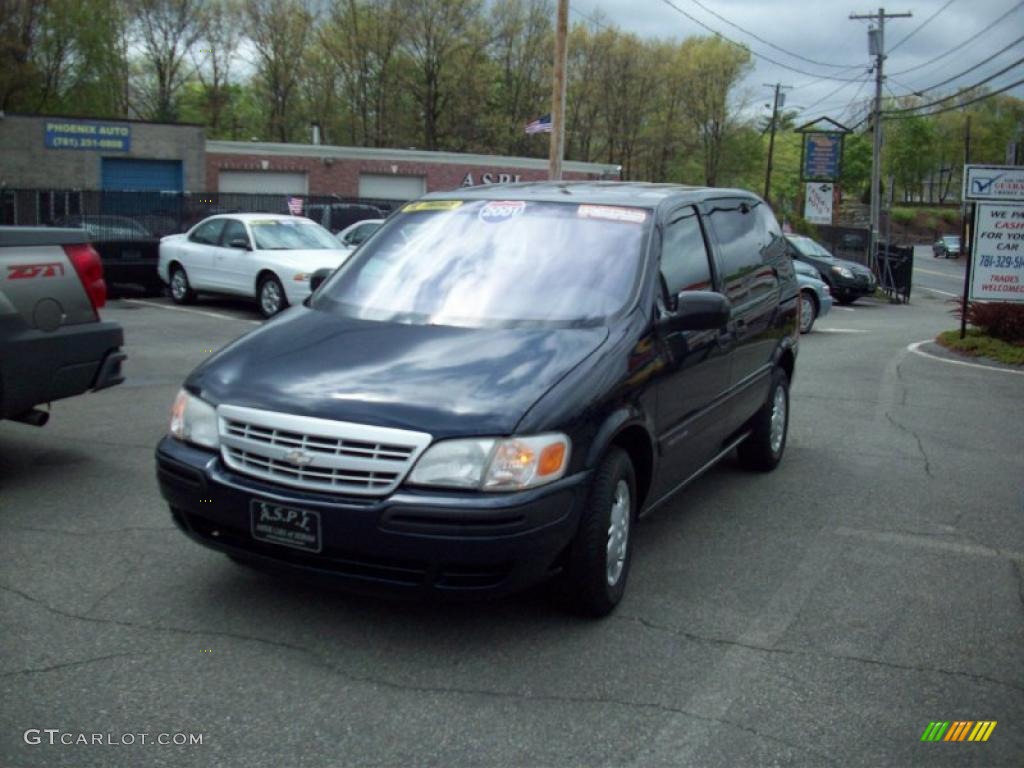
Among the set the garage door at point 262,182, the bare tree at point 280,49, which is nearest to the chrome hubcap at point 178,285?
the garage door at point 262,182

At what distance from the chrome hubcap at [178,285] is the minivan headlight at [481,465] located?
15.2 metres

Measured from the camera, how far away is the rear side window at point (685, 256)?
545 cm

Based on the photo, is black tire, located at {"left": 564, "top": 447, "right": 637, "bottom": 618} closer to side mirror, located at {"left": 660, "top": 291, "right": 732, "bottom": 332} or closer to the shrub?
side mirror, located at {"left": 660, "top": 291, "right": 732, "bottom": 332}

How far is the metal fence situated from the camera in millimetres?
21031

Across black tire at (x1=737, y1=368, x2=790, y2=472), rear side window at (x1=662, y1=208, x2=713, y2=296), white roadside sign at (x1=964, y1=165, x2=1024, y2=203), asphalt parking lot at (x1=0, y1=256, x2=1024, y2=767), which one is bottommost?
asphalt parking lot at (x1=0, y1=256, x2=1024, y2=767)


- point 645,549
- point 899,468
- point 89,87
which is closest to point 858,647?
point 645,549

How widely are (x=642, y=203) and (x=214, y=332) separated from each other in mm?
10180

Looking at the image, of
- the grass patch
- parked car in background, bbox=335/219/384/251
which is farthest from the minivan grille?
parked car in background, bbox=335/219/384/251

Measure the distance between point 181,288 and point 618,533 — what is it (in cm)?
1501

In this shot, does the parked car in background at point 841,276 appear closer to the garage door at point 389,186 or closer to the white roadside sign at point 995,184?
the white roadside sign at point 995,184

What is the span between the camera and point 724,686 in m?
4.03

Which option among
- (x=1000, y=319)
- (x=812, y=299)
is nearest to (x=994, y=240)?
(x=1000, y=319)

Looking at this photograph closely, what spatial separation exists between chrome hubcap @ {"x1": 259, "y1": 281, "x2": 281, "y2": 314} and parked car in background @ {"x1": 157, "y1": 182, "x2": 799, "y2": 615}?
10.7 metres

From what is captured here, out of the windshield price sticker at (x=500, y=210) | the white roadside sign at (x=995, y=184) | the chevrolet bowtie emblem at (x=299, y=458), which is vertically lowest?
the chevrolet bowtie emblem at (x=299, y=458)
